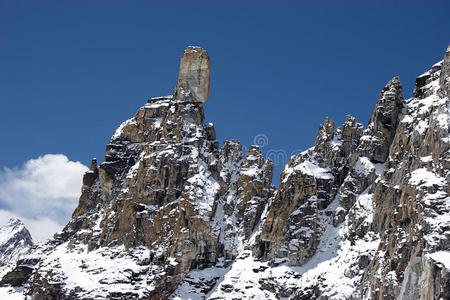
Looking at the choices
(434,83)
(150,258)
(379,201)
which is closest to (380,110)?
(434,83)

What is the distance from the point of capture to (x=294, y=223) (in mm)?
161000

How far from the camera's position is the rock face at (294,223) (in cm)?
11319

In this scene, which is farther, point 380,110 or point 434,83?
point 380,110

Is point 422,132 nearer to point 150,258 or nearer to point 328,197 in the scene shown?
point 328,197

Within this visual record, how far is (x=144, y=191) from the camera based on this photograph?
195500 mm

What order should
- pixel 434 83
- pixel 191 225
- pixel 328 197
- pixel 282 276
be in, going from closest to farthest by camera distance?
pixel 434 83, pixel 282 276, pixel 328 197, pixel 191 225

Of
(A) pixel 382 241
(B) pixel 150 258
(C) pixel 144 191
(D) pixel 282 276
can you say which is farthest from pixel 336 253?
(C) pixel 144 191

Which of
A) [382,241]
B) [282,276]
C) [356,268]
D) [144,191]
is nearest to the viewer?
[382,241]

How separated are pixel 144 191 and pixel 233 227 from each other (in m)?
32.1

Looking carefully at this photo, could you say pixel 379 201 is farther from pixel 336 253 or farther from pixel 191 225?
pixel 191 225

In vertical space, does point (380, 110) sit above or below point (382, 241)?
above

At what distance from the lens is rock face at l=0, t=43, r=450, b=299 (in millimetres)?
113188

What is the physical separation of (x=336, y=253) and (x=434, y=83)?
44968mm

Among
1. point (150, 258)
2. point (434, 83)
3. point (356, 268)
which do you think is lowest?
point (356, 268)
